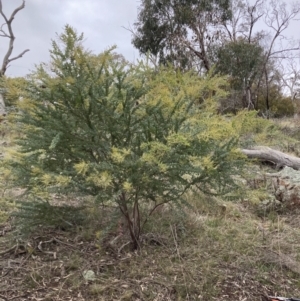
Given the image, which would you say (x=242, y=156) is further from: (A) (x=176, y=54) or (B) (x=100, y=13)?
(A) (x=176, y=54)

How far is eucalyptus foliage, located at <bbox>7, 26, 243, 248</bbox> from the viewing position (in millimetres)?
2518

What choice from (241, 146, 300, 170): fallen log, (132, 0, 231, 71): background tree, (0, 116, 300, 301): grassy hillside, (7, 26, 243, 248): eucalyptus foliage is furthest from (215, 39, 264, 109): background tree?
(7, 26, 243, 248): eucalyptus foliage

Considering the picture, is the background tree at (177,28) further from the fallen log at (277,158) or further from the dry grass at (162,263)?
the dry grass at (162,263)

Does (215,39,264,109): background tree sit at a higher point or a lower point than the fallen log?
higher

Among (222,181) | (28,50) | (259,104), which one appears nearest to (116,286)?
(222,181)

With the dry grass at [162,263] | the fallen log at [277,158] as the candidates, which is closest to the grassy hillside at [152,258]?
the dry grass at [162,263]

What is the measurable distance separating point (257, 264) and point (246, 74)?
14.5 m

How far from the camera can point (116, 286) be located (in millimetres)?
2629

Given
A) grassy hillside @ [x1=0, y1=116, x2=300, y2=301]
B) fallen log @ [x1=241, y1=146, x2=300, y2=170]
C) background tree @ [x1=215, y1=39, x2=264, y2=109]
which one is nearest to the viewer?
grassy hillside @ [x1=0, y1=116, x2=300, y2=301]

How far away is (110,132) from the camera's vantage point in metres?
2.68

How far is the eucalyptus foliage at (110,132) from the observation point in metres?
2.52

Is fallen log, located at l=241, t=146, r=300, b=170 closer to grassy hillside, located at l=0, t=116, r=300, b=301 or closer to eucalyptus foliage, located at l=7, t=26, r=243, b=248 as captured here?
grassy hillside, located at l=0, t=116, r=300, b=301

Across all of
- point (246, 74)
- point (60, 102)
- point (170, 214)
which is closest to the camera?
point (60, 102)

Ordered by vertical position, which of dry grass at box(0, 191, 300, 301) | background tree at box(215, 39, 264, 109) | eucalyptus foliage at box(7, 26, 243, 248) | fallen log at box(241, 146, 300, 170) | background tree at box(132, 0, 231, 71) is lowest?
dry grass at box(0, 191, 300, 301)
